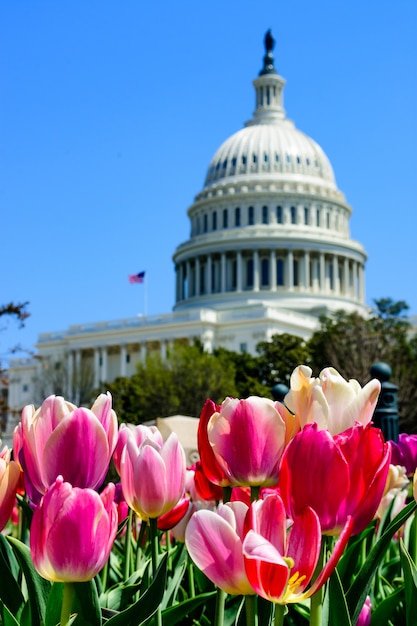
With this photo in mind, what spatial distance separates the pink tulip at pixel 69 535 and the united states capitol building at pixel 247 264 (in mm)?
73638

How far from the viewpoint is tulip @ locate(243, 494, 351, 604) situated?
5.51 ft

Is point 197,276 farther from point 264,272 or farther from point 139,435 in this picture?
point 139,435

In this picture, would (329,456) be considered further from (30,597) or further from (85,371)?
(85,371)

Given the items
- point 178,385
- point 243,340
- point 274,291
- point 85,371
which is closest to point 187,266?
point 274,291

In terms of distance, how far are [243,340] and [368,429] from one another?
74222 millimetres

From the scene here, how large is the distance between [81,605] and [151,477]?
0.33 m

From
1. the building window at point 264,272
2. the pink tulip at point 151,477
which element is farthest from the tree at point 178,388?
the pink tulip at point 151,477

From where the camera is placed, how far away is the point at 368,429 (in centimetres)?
203

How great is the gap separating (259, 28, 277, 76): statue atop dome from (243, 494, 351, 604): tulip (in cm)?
10937

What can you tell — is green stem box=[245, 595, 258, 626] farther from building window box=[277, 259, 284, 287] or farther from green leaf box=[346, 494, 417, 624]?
building window box=[277, 259, 284, 287]

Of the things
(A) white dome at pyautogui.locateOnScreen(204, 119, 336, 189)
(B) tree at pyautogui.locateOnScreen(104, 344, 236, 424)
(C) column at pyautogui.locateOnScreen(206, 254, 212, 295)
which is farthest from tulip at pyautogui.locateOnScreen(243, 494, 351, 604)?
(A) white dome at pyautogui.locateOnScreen(204, 119, 336, 189)

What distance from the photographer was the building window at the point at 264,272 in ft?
287

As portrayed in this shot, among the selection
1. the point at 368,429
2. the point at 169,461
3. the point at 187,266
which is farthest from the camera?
the point at 187,266

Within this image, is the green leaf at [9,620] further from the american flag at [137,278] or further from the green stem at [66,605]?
the american flag at [137,278]
